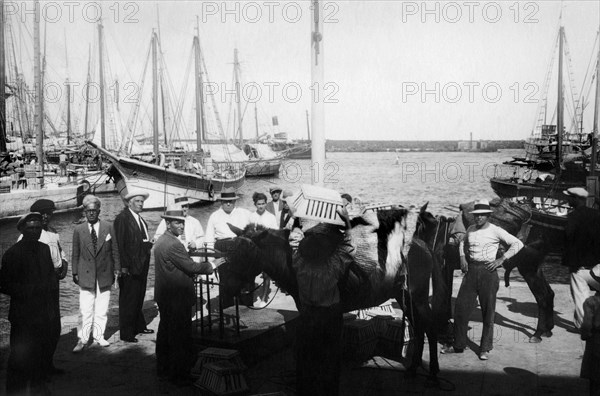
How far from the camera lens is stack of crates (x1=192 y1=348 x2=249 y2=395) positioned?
4.64 metres

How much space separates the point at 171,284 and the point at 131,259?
157cm

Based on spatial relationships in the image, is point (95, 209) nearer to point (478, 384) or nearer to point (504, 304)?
point (478, 384)

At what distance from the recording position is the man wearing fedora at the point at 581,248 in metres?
5.02

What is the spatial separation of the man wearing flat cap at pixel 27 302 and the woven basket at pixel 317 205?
2.38 meters

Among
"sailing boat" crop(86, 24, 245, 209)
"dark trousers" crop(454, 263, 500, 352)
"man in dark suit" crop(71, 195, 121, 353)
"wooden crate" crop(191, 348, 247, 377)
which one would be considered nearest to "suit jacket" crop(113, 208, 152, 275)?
"man in dark suit" crop(71, 195, 121, 353)

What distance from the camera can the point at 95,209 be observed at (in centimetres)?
627

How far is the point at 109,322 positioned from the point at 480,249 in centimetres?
527

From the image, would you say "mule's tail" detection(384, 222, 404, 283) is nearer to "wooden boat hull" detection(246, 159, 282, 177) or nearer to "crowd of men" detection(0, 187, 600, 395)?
"crowd of men" detection(0, 187, 600, 395)

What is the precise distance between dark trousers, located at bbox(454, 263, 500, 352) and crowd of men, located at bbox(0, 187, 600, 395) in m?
0.01

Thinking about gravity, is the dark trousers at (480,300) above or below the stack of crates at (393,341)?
above

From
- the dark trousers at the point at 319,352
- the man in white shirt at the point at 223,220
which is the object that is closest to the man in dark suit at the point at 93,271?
the man in white shirt at the point at 223,220

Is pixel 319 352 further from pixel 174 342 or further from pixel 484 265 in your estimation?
pixel 484 265

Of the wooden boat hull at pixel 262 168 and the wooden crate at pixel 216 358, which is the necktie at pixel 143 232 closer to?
the wooden crate at pixel 216 358

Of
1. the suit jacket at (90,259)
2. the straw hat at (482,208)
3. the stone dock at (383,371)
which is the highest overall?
the straw hat at (482,208)
